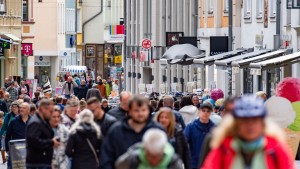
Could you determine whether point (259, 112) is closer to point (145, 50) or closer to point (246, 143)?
point (246, 143)

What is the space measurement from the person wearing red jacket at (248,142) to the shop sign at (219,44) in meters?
36.1

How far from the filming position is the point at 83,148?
57.1ft

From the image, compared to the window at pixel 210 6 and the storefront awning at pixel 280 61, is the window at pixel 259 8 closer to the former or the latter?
the window at pixel 210 6

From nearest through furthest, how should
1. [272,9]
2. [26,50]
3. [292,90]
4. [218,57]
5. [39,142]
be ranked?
[39,142] → [292,90] → [272,9] → [218,57] → [26,50]

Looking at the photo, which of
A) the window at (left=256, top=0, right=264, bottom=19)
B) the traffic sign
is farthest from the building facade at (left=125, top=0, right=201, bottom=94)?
the window at (left=256, top=0, right=264, bottom=19)

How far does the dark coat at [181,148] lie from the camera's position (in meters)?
16.0

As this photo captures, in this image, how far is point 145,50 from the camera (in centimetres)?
6006

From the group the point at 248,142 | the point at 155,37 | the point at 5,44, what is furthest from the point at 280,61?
the point at 5,44

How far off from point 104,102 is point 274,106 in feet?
33.7

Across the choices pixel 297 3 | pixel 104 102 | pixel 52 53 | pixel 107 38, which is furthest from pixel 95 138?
pixel 107 38

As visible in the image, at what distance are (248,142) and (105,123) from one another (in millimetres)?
8431

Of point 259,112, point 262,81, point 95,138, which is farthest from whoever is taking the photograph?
point 262,81

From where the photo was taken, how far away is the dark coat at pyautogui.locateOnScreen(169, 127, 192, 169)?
16031 millimetres

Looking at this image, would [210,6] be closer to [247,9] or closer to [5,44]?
[247,9]
